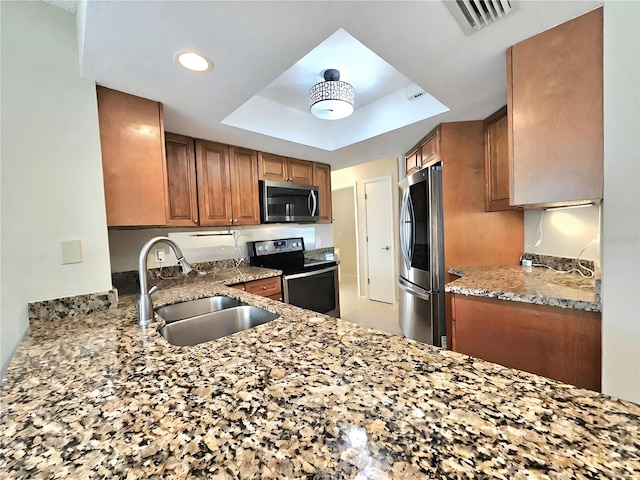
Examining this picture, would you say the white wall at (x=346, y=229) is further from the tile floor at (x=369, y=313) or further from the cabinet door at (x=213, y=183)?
the cabinet door at (x=213, y=183)

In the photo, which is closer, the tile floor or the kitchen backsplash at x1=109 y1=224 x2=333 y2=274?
the kitchen backsplash at x1=109 y1=224 x2=333 y2=274

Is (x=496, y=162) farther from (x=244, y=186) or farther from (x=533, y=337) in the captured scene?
(x=244, y=186)

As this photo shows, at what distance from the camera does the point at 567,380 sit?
132cm

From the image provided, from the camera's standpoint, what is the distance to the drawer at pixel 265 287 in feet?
7.49

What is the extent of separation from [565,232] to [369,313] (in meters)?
2.51

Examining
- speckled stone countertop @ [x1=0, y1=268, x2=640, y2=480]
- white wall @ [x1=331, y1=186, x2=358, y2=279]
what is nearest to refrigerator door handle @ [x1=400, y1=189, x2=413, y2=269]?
speckled stone countertop @ [x1=0, y1=268, x2=640, y2=480]

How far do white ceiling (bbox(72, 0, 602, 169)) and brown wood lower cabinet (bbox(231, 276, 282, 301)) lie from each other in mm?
1327

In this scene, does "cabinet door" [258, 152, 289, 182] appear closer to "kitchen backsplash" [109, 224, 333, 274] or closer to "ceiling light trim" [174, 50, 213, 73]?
"kitchen backsplash" [109, 224, 333, 274]

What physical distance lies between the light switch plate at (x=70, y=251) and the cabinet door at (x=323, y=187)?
240cm

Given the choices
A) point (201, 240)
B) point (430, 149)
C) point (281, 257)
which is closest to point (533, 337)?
point (430, 149)

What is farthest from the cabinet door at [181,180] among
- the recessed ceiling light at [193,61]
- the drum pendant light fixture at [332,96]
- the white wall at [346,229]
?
the white wall at [346,229]

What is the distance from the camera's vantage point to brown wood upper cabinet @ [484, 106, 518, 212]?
6.35ft

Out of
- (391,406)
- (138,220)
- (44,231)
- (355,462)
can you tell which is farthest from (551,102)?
(44,231)

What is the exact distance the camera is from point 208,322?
1.32 meters
